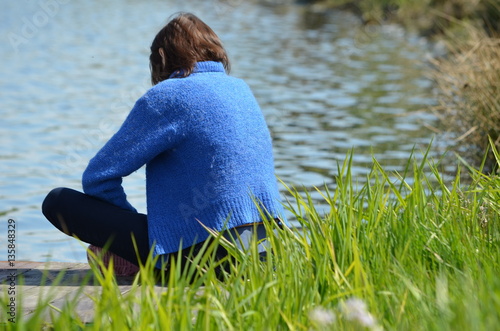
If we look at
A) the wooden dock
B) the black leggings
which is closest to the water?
the wooden dock

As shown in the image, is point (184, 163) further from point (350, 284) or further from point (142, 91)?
point (142, 91)

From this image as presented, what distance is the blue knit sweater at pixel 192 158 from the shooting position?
363 cm

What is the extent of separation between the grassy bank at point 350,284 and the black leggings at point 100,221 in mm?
313

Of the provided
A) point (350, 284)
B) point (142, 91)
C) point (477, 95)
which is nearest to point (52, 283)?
point (350, 284)

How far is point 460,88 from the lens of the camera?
6.59 meters

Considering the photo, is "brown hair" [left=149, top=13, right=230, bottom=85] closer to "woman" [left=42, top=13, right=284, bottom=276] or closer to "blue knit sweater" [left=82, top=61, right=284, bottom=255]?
"woman" [left=42, top=13, right=284, bottom=276]

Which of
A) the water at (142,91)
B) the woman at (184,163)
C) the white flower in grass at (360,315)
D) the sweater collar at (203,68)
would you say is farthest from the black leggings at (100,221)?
the white flower in grass at (360,315)

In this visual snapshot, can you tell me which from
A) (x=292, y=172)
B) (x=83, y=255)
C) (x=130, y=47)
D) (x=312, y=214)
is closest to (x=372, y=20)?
(x=130, y=47)

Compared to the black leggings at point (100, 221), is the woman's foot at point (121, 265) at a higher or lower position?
lower

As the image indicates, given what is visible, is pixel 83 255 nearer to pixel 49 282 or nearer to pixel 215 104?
pixel 49 282

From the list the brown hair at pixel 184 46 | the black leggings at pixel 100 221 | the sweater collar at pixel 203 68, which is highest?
the brown hair at pixel 184 46

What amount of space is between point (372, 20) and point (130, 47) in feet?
25.6

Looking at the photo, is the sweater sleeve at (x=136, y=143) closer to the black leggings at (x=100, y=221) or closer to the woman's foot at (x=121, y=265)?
the black leggings at (x=100, y=221)

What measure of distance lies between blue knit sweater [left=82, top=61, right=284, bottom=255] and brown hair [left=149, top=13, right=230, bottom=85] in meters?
0.11
